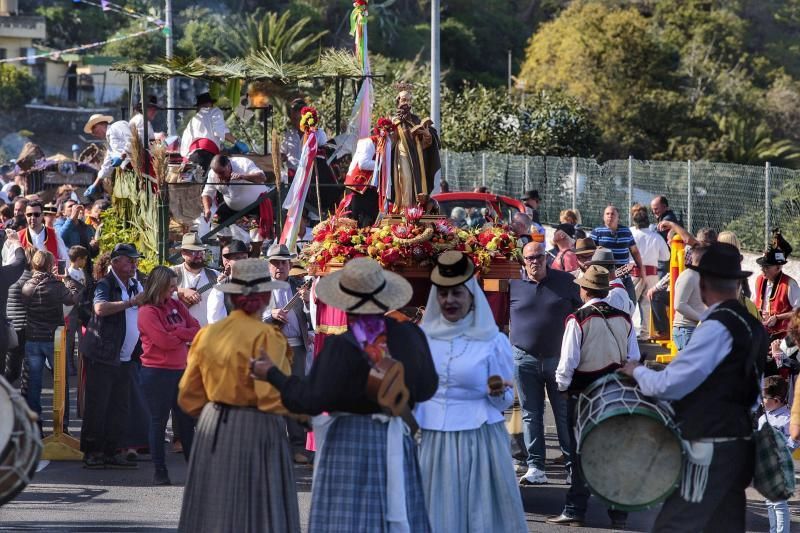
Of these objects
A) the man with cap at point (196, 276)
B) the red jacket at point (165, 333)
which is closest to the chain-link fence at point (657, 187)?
the man with cap at point (196, 276)

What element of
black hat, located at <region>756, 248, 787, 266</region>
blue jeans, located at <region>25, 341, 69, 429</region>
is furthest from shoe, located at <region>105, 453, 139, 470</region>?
black hat, located at <region>756, 248, 787, 266</region>

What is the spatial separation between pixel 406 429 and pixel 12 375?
736 cm

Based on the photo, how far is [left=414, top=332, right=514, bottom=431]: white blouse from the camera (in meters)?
7.81

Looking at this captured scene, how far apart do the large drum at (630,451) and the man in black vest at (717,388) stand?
86 millimetres

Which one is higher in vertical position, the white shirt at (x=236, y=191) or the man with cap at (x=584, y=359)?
the white shirt at (x=236, y=191)

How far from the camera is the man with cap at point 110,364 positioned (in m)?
11.4

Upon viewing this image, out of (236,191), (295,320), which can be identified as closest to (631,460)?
(295,320)

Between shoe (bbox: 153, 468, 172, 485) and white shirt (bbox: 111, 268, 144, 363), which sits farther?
white shirt (bbox: 111, 268, 144, 363)

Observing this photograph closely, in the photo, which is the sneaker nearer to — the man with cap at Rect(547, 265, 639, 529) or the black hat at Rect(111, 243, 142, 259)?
the man with cap at Rect(547, 265, 639, 529)

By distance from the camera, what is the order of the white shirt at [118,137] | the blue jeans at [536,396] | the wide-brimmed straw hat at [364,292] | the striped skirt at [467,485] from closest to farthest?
the wide-brimmed straw hat at [364,292], the striped skirt at [467,485], the blue jeans at [536,396], the white shirt at [118,137]

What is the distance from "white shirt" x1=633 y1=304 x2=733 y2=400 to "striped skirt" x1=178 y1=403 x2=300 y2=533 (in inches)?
82.9

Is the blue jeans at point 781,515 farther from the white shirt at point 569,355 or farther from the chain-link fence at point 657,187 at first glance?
the chain-link fence at point 657,187

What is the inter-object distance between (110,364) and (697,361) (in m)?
5.97

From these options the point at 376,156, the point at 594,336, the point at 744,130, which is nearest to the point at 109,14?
the point at 744,130
